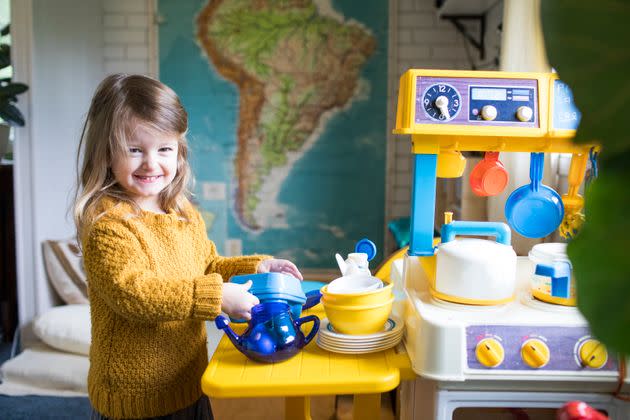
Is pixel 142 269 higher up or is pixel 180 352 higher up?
pixel 142 269

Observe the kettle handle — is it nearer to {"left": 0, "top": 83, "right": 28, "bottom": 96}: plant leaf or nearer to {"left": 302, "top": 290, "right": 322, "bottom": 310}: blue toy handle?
{"left": 302, "top": 290, "right": 322, "bottom": 310}: blue toy handle

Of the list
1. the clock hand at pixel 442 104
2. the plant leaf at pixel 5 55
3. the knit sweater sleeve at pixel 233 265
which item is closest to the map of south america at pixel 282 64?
the plant leaf at pixel 5 55

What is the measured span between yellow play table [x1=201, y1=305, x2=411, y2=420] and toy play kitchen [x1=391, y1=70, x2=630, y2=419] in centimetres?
7

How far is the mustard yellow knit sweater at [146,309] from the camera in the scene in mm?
1043

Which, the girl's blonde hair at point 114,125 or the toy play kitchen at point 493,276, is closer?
the toy play kitchen at point 493,276

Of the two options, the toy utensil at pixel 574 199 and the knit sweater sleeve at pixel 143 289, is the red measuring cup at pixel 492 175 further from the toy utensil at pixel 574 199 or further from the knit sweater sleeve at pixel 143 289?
the knit sweater sleeve at pixel 143 289

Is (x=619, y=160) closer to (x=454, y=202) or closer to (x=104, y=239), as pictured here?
(x=104, y=239)

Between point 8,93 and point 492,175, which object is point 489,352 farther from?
point 8,93

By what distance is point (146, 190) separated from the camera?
1.20 metres

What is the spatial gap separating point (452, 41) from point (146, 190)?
8.66ft

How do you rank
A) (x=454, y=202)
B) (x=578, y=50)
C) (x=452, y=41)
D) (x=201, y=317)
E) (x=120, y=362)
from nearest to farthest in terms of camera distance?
(x=578, y=50)
(x=201, y=317)
(x=120, y=362)
(x=454, y=202)
(x=452, y=41)

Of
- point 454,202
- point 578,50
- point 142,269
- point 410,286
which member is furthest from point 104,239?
point 454,202

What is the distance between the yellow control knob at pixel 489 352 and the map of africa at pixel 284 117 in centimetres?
256

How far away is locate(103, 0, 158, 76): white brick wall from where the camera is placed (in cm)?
348
